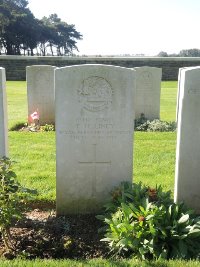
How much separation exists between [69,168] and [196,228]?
1569 millimetres

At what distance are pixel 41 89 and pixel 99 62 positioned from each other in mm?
12290

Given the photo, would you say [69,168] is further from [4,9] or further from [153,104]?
[4,9]

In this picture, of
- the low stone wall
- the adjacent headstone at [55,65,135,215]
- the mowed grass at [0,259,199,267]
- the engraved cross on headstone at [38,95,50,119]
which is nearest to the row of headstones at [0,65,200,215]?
the adjacent headstone at [55,65,135,215]

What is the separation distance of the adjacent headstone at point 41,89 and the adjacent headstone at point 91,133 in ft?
17.6

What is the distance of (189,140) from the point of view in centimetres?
407

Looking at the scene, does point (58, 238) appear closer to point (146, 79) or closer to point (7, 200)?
point (7, 200)

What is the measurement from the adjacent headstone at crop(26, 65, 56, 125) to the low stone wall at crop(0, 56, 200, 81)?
11.9 m

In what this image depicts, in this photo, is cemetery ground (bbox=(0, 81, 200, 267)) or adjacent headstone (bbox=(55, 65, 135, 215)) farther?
adjacent headstone (bbox=(55, 65, 135, 215))

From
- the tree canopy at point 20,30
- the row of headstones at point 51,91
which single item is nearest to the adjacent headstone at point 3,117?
the row of headstones at point 51,91

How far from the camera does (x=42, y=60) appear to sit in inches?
840

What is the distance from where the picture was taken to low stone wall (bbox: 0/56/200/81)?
21.2m

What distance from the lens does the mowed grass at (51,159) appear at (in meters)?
5.23

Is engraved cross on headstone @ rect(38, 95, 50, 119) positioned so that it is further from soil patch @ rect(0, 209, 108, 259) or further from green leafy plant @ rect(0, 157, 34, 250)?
green leafy plant @ rect(0, 157, 34, 250)

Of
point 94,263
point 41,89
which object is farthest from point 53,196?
point 41,89
